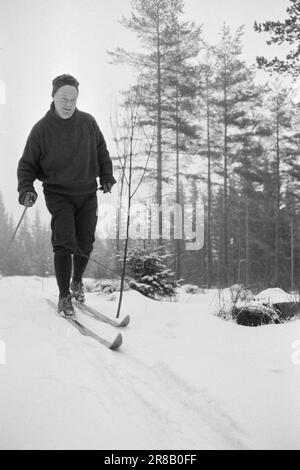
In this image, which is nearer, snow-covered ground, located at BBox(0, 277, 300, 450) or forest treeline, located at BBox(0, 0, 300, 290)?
snow-covered ground, located at BBox(0, 277, 300, 450)

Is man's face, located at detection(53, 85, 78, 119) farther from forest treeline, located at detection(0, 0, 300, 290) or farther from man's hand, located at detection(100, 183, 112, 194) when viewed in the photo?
forest treeline, located at detection(0, 0, 300, 290)

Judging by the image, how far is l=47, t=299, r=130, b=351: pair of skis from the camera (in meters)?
2.11

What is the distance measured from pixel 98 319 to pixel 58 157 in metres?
1.40

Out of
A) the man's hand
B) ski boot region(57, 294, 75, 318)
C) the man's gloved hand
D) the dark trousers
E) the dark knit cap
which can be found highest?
the dark knit cap

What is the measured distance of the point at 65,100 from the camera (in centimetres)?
304

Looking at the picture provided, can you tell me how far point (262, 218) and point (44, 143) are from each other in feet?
72.6

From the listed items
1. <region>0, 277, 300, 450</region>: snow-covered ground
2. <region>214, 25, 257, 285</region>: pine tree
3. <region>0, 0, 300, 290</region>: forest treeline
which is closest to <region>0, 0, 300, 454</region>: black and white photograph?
<region>0, 277, 300, 450</region>: snow-covered ground

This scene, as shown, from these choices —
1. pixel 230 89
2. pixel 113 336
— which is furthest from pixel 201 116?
pixel 113 336

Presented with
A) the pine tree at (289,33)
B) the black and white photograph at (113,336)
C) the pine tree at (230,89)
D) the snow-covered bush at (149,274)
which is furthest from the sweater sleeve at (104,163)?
the pine tree at (230,89)

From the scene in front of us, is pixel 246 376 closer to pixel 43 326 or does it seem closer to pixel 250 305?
pixel 43 326

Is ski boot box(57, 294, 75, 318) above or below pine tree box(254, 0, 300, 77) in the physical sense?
below

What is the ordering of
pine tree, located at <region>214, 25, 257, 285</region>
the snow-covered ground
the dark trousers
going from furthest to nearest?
pine tree, located at <region>214, 25, 257, 285</region>
the dark trousers
the snow-covered ground

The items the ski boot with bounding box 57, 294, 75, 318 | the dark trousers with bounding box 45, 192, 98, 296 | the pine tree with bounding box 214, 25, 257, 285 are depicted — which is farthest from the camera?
the pine tree with bounding box 214, 25, 257, 285

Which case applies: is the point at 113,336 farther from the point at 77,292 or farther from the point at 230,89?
the point at 230,89
